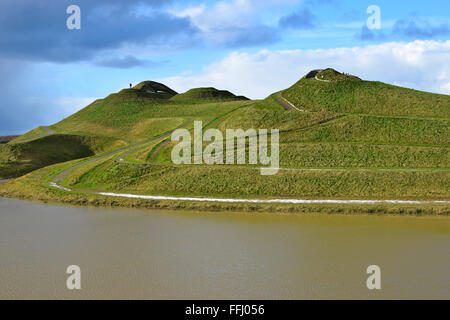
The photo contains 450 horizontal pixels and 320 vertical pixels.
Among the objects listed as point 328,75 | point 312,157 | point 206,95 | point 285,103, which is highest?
point 206,95

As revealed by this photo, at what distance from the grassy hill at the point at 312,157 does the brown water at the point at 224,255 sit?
264 inches

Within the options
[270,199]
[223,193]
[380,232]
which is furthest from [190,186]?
[380,232]

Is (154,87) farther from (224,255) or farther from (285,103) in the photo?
(224,255)

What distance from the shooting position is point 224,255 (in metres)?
27.1

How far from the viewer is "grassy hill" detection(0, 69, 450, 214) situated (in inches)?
1886

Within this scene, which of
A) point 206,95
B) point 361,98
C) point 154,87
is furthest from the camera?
point 154,87

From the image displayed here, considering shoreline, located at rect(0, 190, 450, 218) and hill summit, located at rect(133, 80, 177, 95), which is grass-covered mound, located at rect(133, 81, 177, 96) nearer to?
hill summit, located at rect(133, 80, 177, 95)

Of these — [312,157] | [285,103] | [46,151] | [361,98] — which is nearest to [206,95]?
[285,103]

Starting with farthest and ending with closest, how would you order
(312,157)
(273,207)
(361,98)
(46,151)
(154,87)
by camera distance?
1. (154,87)
2. (46,151)
3. (361,98)
4. (312,157)
5. (273,207)

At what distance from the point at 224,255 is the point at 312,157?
3349cm

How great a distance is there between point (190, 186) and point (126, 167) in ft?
41.9

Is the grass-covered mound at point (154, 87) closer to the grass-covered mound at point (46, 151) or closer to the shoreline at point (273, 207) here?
the grass-covered mound at point (46, 151)

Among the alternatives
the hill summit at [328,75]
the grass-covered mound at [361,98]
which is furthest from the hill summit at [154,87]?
the grass-covered mound at [361,98]

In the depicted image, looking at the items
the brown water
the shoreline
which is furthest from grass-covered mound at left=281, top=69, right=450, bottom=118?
the brown water
